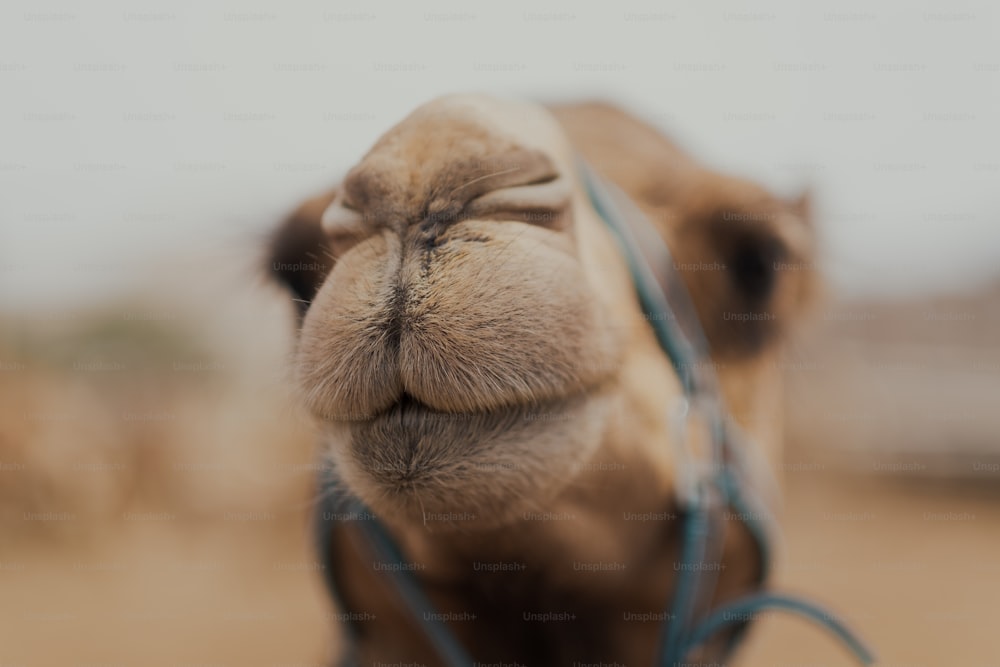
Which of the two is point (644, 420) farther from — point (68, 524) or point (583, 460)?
point (68, 524)

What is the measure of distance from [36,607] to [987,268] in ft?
54.3

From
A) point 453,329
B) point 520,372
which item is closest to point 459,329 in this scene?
point 453,329

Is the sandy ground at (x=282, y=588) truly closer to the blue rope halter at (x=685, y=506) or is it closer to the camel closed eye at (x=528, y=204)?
the blue rope halter at (x=685, y=506)

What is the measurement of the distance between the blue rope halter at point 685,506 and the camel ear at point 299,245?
0.43 meters

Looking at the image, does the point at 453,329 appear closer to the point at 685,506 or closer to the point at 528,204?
the point at 528,204

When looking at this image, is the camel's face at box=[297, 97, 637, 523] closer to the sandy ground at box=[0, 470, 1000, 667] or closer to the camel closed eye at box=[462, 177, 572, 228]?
the camel closed eye at box=[462, 177, 572, 228]

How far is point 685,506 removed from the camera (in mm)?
1808

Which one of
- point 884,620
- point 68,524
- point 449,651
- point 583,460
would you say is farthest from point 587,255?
point 68,524

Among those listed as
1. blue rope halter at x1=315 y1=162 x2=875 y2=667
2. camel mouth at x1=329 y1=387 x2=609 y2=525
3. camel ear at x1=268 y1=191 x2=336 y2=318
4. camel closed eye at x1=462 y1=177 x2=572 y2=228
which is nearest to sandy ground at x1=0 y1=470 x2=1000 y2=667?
blue rope halter at x1=315 y1=162 x2=875 y2=667

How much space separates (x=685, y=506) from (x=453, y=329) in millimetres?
851

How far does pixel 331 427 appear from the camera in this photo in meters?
1.38

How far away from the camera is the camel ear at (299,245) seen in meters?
1.78

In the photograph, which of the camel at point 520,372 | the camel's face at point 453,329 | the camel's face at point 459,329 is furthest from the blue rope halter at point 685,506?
the camel's face at point 453,329

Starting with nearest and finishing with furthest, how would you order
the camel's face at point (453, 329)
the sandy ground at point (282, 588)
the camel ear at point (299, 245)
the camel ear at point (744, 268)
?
the camel's face at point (453, 329)
the camel ear at point (299, 245)
the camel ear at point (744, 268)
the sandy ground at point (282, 588)
